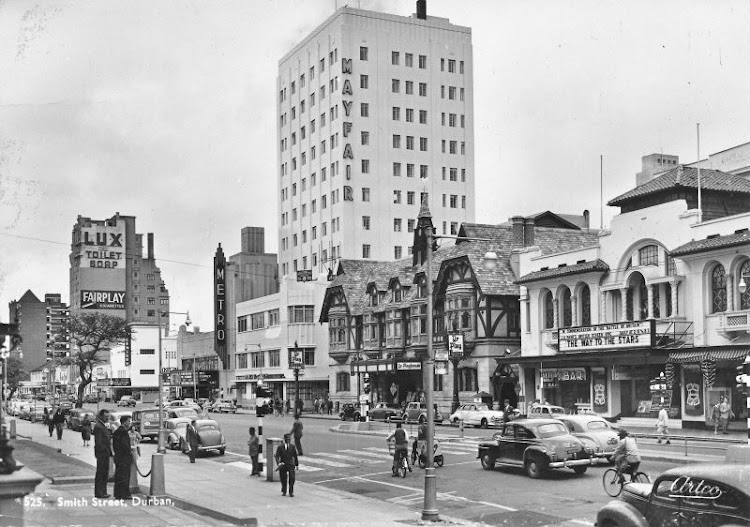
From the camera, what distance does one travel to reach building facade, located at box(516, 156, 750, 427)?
47.4m

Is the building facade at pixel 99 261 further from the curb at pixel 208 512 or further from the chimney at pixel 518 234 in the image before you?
the chimney at pixel 518 234

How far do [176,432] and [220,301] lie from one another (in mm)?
71320

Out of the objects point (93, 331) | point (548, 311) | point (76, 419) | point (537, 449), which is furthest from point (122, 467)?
point (93, 331)

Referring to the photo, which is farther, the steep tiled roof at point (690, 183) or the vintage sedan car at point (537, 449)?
the steep tiled roof at point (690, 183)

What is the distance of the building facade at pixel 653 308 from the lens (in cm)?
4738

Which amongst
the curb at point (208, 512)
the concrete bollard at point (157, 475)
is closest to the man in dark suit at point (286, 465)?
the curb at point (208, 512)

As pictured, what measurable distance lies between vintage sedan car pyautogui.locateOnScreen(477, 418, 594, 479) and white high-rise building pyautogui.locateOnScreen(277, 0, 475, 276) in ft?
258

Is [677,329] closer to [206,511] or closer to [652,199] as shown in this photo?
[652,199]

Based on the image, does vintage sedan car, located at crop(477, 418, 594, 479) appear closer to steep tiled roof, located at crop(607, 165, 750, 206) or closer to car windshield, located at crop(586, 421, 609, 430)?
car windshield, located at crop(586, 421, 609, 430)

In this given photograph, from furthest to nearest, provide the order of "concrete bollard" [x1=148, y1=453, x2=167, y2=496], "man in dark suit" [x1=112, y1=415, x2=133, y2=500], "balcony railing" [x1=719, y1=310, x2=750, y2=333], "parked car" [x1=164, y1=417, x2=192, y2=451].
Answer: "balcony railing" [x1=719, y1=310, x2=750, y2=333] < "parked car" [x1=164, y1=417, x2=192, y2=451] < "concrete bollard" [x1=148, y1=453, x2=167, y2=496] < "man in dark suit" [x1=112, y1=415, x2=133, y2=500]

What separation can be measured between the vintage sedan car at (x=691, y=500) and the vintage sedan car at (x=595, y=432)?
17231mm

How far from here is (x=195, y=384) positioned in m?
125

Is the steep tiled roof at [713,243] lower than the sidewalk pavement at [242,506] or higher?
higher

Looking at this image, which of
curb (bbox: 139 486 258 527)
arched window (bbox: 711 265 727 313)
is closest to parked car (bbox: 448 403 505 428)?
arched window (bbox: 711 265 727 313)
